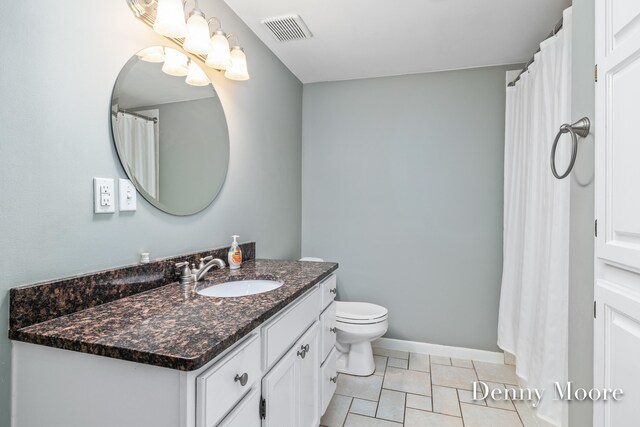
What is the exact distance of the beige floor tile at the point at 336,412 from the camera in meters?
1.78

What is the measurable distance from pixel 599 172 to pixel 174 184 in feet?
5.25

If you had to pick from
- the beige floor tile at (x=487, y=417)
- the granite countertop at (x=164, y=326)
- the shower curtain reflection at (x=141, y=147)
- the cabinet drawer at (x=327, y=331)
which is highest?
the shower curtain reflection at (x=141, y=147)

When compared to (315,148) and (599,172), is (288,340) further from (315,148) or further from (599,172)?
(315,148)

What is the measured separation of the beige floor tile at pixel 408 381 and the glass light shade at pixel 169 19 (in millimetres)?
2311

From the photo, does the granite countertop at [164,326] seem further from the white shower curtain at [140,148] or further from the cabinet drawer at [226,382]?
the white shower curtain at [140,148]

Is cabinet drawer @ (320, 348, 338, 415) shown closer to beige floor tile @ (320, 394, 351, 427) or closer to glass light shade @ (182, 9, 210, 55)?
beige floor tile @ (320, 394, 351, 427)

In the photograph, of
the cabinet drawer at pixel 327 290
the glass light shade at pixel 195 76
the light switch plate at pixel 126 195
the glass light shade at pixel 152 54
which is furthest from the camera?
the cabinet drawer at pixel 327 290

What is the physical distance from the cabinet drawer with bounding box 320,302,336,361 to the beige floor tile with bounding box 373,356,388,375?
2.42ft

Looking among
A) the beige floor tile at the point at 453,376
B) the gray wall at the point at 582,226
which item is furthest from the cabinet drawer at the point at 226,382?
the beige floor tile at the point at 453,376

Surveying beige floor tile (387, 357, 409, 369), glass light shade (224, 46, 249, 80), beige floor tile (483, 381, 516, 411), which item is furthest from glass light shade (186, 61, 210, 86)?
beige floor tile (483, 381, 516, 411)

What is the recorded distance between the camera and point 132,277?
3.87ft

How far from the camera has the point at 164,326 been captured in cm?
85

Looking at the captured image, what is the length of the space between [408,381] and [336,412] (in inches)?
24.5

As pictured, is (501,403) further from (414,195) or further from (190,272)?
(190,272)
